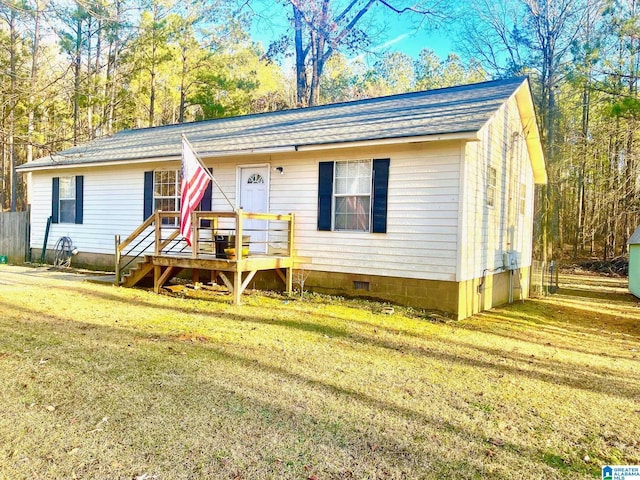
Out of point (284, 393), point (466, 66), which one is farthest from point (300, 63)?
Answer: point (284, 393)

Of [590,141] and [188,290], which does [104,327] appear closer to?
[188,290]

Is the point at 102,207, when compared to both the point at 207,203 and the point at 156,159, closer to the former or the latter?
the point at 156,159

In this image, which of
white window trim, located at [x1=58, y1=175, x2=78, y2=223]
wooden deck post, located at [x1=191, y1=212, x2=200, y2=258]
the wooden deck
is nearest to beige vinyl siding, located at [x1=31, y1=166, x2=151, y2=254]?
white window trim, located at [x1=58, y1=175, x2=78, y2=223]

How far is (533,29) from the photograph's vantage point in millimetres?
20984

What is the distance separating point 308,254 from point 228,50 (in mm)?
20031

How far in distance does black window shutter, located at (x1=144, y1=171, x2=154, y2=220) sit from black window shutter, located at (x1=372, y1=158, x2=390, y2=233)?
5.99 m

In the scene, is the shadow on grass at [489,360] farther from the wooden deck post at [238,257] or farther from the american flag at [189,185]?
the american flag at [189,185]

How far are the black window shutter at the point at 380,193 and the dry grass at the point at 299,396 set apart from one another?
1976 mm

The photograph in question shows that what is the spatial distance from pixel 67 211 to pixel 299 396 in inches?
478

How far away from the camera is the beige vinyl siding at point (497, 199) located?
8195 millimetres

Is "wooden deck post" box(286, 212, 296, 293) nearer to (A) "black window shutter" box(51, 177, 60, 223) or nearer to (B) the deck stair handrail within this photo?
(B) the deck stair handrail

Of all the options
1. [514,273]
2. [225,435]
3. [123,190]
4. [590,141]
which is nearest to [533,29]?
[590,141]

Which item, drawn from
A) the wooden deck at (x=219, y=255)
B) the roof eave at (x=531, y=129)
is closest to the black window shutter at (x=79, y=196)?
the wooden deck at (x=219, y=255)

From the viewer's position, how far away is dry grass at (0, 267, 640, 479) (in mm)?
2869
